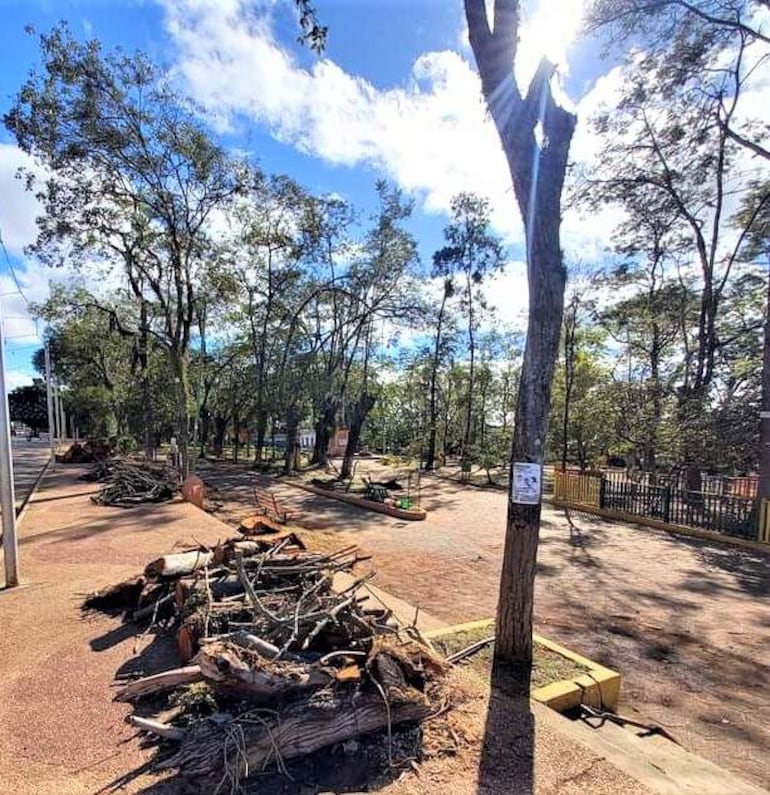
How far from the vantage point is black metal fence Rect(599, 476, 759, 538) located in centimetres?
1020

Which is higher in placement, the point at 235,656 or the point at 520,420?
the point at 520,420

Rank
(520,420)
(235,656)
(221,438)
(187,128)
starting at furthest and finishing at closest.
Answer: (221,438), (187,128), (520,420), (235,656)

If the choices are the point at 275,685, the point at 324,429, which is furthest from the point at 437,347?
the point at 275,685

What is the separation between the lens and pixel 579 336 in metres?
22.9

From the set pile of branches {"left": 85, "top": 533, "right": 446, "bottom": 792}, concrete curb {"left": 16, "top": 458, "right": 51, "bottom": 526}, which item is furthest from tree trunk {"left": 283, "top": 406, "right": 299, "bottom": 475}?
pile of branches {"left": 85, "top": 533, "right": 446, "bottom": 792}

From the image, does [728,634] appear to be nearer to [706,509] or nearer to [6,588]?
[706,509]

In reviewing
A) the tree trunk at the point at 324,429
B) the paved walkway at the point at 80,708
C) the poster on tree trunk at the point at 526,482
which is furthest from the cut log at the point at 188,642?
the tree trunk at the point at 324,429

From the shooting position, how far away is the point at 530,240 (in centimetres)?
355

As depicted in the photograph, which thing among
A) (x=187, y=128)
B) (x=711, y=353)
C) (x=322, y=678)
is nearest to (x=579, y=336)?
(x=711, y=353)

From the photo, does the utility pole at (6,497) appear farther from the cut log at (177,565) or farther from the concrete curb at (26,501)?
the concrete curb at (26,501)

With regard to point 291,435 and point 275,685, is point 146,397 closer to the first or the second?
point 291,435

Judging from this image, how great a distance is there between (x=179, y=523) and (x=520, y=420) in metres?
7.80

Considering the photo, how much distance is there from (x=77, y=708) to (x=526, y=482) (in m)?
3.08

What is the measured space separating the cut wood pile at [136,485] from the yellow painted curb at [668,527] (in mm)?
10560
